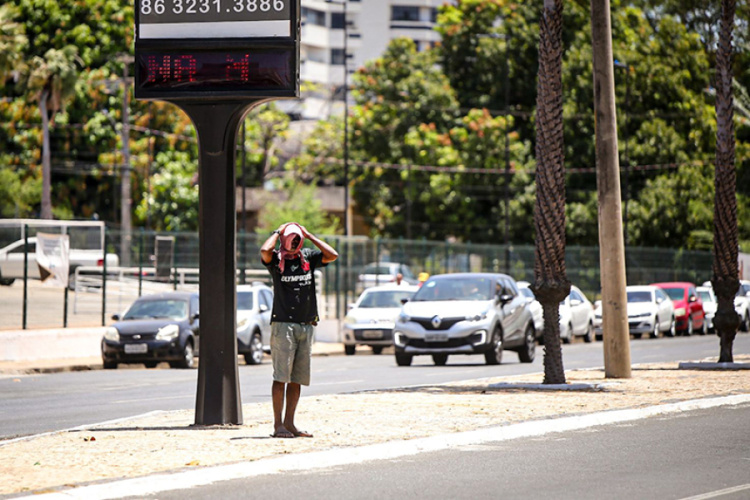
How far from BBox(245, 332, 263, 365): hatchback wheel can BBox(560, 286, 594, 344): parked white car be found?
10.5 meters

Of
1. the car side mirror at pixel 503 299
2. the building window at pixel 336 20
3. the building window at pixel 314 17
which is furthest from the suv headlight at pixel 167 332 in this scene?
the building window at pixel 336 20

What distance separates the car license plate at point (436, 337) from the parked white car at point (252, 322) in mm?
3920

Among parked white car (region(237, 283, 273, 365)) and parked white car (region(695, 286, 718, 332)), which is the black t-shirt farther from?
parked white car (region(695, 286, 718, 332))

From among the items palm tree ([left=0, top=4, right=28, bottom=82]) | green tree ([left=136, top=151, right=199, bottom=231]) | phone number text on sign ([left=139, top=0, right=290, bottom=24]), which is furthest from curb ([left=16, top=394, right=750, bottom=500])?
green tree ([left=136, top=151, right=199, bottom=231])

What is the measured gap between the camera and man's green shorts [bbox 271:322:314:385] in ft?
37.9

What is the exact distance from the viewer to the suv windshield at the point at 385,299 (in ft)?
108

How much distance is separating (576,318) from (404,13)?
75881 mm

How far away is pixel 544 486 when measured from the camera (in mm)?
9352

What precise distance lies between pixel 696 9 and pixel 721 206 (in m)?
37.5

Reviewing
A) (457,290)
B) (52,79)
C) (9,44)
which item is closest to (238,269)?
(457,290)

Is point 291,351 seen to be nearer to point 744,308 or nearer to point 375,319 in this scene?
point 375,319

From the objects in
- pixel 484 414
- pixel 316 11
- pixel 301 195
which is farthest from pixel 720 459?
pixel 316 11

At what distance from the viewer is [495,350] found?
25719mm

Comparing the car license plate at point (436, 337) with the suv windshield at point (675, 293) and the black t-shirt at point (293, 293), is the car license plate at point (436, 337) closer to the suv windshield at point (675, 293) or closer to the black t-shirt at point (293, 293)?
the black t-shirt at point (293, 293)
